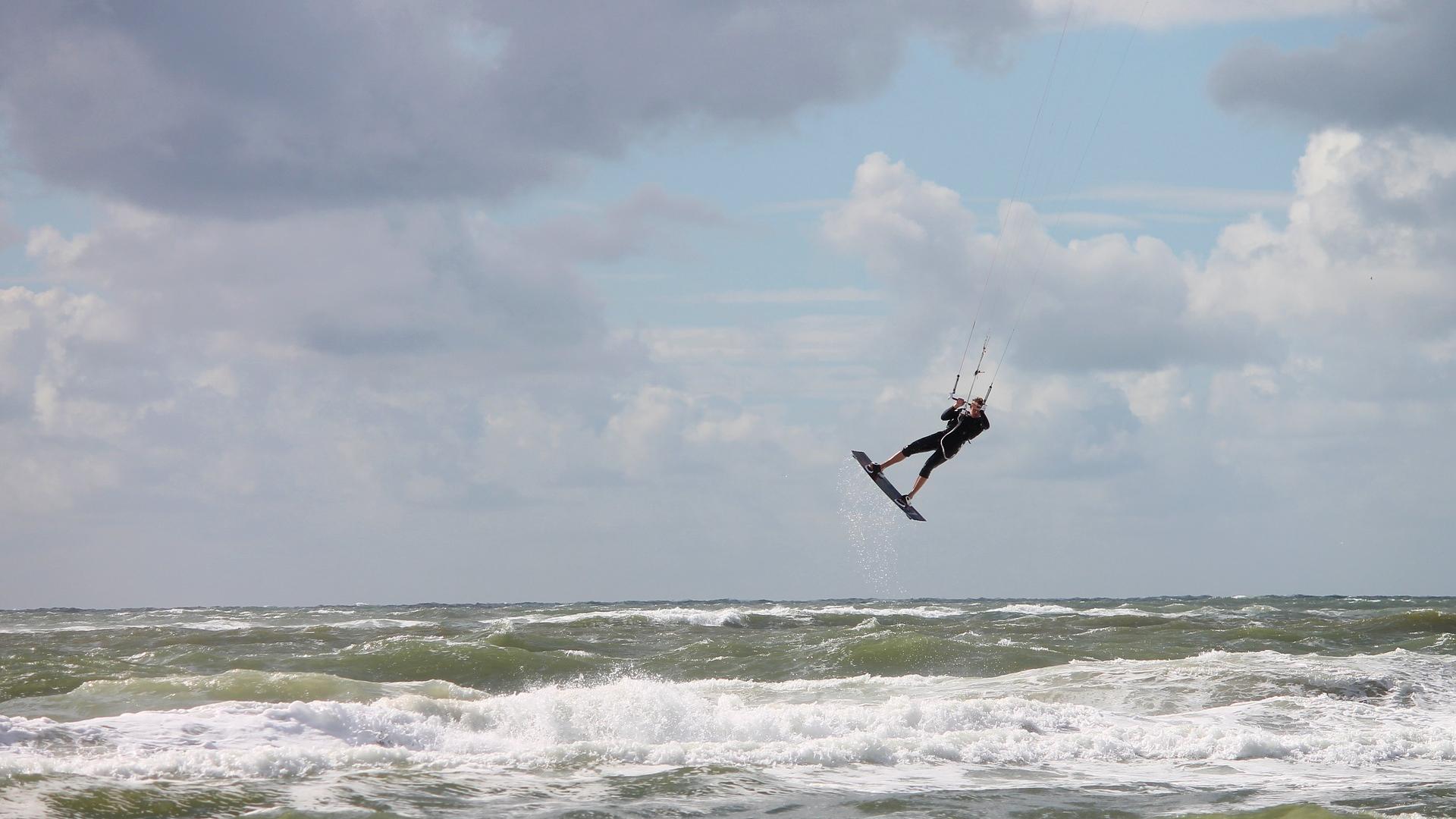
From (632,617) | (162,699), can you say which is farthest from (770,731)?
(632,617)

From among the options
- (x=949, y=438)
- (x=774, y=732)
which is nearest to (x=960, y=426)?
(x=949, y=438)

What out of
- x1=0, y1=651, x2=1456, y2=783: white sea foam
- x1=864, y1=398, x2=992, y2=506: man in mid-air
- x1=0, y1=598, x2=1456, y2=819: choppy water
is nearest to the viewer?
x1=0, y1=598, x2=1456, y2=819: choppy water

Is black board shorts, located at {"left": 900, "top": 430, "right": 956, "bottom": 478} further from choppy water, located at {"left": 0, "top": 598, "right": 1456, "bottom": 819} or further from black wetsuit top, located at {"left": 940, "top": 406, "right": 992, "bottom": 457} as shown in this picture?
choppy water, located at {"left": 0, "top": 598, "right": 1456, "bottom": 819}

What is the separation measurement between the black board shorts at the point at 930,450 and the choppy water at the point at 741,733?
3217 millimetres

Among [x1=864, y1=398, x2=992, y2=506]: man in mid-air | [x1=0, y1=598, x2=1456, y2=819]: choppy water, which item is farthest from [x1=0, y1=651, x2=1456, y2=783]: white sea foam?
[x1=864, y1=398, x2=992, y2=506]: man in mid-air

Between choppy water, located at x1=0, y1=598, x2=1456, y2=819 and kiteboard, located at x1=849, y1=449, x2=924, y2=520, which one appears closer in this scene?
choppy water, located at x1=0, y1=598, x2=1456, y2=819

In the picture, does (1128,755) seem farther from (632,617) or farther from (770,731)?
(632,617)

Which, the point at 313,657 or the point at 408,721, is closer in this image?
the point at 408,721

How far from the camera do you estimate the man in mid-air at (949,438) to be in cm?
1800

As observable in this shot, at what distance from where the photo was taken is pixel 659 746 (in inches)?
492

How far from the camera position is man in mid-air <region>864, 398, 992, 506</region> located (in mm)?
18000

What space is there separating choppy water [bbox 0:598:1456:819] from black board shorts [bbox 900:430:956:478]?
3.22 metres

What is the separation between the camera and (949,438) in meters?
18.2

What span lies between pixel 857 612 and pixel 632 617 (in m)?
9.74
